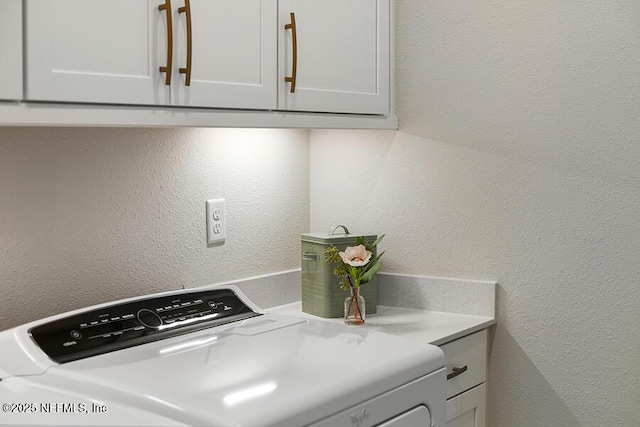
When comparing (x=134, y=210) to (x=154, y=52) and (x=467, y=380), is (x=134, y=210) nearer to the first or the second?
(x=154, y=52)

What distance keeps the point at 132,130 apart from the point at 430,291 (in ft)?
3.18

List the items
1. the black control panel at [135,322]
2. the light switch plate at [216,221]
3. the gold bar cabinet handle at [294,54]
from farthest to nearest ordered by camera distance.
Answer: the light switch plate at [216,221], the gold bar cabinet handle at [294,54], the black control panel at [135,322]

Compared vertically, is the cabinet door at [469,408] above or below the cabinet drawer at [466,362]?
below

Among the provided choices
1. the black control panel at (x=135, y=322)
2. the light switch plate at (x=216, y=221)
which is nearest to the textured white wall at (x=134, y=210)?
the light switch plate at (x=216, y=221)

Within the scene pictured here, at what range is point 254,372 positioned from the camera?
1.44 meters

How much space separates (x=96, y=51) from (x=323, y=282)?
0.97 m

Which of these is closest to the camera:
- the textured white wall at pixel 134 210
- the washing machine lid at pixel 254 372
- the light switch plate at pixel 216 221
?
the washing machine lid at pixel 254 372

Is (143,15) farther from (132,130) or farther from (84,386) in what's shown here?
(84,386)

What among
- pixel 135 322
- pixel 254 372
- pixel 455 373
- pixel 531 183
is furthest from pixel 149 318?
pixel 531 183

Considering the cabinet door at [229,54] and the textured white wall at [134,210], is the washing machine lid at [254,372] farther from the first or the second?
the cabinet door at [229,54]

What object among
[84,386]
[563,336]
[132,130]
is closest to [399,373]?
[84,386]

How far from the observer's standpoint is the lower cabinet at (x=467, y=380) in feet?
6.75

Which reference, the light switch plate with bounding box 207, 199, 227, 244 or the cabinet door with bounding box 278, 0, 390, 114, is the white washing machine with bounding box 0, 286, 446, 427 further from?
the cabinet door with bounding box 278, 0, 390, 114

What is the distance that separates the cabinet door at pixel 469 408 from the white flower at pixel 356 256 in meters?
0.42
